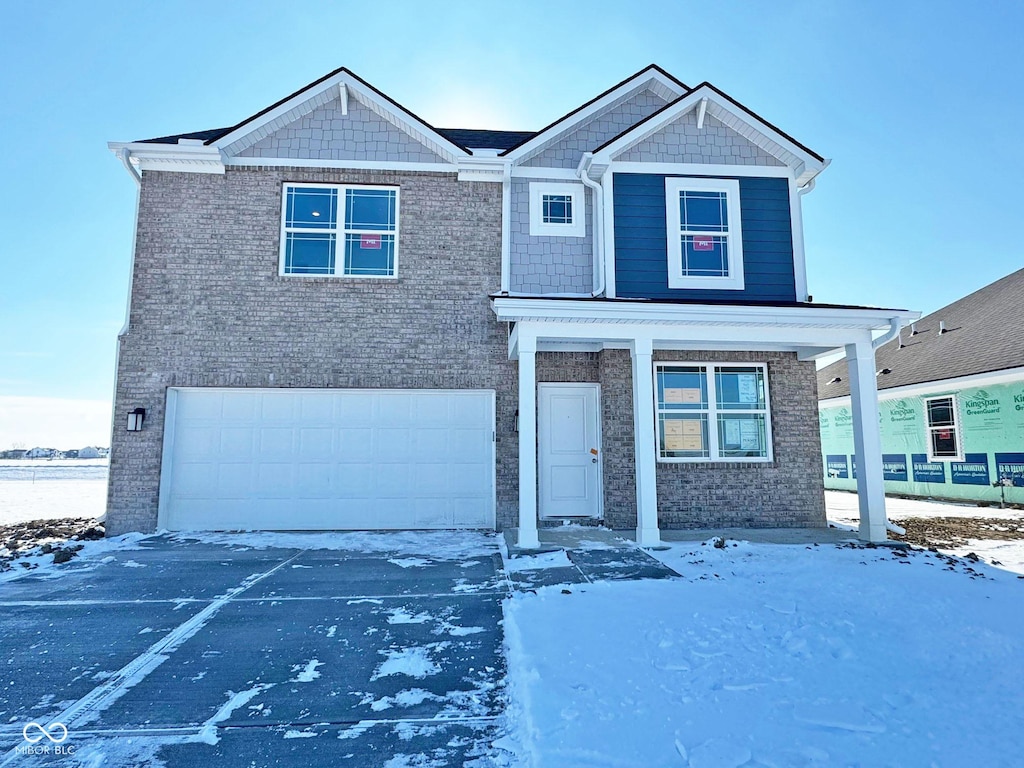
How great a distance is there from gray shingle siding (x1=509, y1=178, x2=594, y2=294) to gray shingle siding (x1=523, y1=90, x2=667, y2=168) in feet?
2.78

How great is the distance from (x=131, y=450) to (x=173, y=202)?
12.7ft

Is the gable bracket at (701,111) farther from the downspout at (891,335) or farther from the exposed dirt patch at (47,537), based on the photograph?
the exposed dirt patch at (47,537)

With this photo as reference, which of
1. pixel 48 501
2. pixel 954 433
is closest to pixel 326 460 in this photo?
pixel 48 501

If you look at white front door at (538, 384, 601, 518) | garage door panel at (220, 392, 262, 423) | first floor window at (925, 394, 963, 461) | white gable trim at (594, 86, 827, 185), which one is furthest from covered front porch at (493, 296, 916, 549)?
first floor window at (925, 394, 963, 461)

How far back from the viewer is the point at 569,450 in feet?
27.2

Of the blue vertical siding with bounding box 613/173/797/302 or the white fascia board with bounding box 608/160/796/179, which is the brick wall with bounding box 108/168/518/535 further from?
the white fascia board with bounding box 608/160/796/179

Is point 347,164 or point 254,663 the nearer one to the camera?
Result: point 254,663

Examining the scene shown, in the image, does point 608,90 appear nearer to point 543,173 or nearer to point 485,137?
point 543,173

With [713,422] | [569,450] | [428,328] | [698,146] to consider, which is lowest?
[569,450]

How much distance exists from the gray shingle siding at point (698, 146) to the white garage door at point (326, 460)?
4.67 m

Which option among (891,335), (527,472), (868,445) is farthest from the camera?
(891,335)

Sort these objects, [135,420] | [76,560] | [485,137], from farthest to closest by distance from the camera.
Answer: [485,137] < [135,420] < [76,560]

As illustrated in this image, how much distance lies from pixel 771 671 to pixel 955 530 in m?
6.85

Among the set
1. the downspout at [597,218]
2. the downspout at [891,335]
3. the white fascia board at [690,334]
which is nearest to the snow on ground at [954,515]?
the downspout at [891,335]
